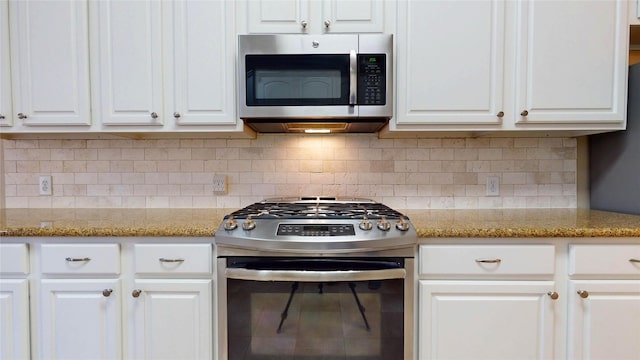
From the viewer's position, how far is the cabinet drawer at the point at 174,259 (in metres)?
1.31

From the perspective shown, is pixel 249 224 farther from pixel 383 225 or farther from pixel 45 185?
Answer: pixel 45 185

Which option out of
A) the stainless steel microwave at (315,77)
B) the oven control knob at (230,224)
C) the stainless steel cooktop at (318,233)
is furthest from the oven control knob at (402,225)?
the oven control knob at (230,224)

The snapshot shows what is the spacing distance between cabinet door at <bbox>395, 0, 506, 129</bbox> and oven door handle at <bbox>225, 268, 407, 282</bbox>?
0.78 metres

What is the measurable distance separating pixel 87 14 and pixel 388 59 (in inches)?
58.4

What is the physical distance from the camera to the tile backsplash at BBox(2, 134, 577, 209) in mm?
1901

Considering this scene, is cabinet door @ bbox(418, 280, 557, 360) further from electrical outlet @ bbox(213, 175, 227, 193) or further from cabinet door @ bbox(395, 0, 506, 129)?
electrical outlet @ bbox(213, 175, 227, 193)

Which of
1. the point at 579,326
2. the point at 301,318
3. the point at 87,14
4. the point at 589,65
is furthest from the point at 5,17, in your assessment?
the point at 579,326

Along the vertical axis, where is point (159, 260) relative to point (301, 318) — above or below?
above

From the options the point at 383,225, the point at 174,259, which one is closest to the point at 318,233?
the point at 383,225

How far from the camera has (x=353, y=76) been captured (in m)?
1.49

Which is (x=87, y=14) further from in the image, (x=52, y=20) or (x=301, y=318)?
(x=301, y=318)

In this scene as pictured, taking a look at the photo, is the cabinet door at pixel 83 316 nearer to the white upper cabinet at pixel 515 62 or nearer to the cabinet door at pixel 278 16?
the cabinet door at pixel 278 16

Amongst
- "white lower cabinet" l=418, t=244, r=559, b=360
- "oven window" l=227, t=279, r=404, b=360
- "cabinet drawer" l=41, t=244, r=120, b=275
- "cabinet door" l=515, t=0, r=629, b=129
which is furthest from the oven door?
"cabinet door" l=515, t=0, r=629, b=129

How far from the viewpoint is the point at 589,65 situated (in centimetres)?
154
